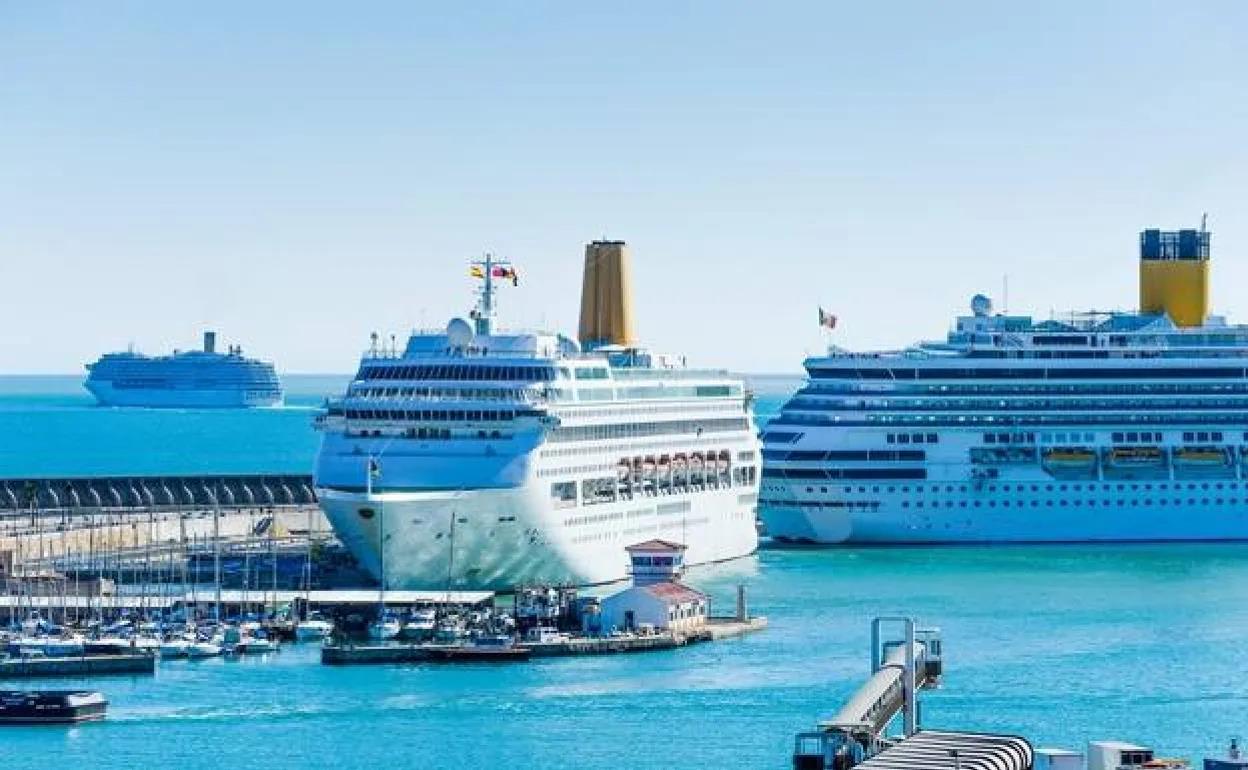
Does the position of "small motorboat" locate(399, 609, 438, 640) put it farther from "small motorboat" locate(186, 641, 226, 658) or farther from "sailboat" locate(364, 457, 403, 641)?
"small motorboat" locate(186, 641, 226, 658)

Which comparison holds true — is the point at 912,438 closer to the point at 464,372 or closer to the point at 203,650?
the point at 464,372

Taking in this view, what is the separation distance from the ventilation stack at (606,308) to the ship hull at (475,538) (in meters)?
11.2

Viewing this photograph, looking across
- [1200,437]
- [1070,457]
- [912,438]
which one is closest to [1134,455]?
[1070,457]

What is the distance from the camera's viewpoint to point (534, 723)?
1959 inches

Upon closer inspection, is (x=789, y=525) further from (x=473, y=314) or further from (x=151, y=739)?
(x=151, y=739)

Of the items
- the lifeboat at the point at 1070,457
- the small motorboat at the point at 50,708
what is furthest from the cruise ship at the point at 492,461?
the lifeboat at the point at 1070,457

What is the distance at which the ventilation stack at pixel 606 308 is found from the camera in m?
80.2

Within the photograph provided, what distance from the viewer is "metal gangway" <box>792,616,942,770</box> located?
125 ft

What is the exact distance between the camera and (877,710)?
4109cm

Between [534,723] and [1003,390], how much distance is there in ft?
126

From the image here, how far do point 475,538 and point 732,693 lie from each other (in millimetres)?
12636

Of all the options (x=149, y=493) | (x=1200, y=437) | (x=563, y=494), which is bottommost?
(x=149, y=493)

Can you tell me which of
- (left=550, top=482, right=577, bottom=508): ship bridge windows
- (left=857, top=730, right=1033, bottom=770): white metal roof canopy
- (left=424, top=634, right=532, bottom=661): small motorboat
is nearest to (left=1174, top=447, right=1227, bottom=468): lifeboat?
(left=550, top=482, right=577, bottom=508): ship bridge windows

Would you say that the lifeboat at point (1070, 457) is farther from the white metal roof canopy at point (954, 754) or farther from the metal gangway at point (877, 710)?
the white metal roof canopy at point (954, 754)
